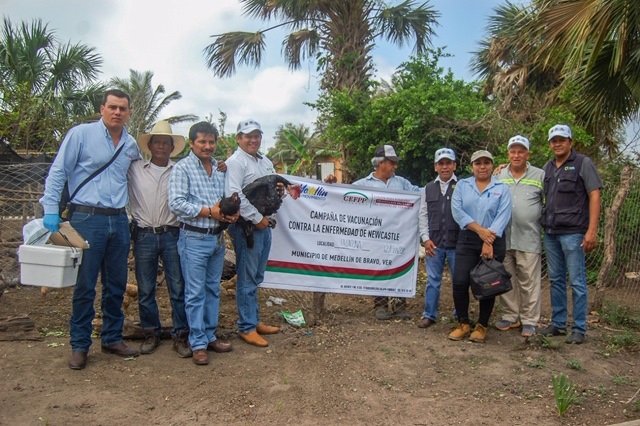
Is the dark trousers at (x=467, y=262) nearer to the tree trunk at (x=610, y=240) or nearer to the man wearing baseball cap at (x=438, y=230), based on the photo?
the man wearing baseball cap at (x=438, y=230)

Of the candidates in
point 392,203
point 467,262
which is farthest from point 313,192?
point 467,262

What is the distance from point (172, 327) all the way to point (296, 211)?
1632 mm

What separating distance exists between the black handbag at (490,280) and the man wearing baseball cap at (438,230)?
61cm

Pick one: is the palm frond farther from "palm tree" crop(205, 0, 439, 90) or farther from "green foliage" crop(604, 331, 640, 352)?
"green foliage" crop(604, 331, 640, 352)

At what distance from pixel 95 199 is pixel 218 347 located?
5.27ft

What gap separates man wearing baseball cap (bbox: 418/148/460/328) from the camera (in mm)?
5633

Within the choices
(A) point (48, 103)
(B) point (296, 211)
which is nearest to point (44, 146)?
(A) point (48, 103)

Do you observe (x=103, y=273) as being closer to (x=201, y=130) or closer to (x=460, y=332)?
(x=201, y=130)

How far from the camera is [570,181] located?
518 centimetres

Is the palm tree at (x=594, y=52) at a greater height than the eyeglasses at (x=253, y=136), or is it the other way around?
the palm tree at (x=594, y=52)

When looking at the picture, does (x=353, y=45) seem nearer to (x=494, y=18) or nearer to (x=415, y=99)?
(x=494, y=18)

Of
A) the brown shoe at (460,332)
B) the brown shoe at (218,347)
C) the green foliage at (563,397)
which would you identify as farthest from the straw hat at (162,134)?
the green foliage at (563,397)

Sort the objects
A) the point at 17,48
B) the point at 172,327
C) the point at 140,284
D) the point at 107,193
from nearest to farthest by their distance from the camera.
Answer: the point at 107,193 < the point at 140,284 < the point at 172,327 < the point at 17,48

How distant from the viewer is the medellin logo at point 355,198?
5.71 meters
